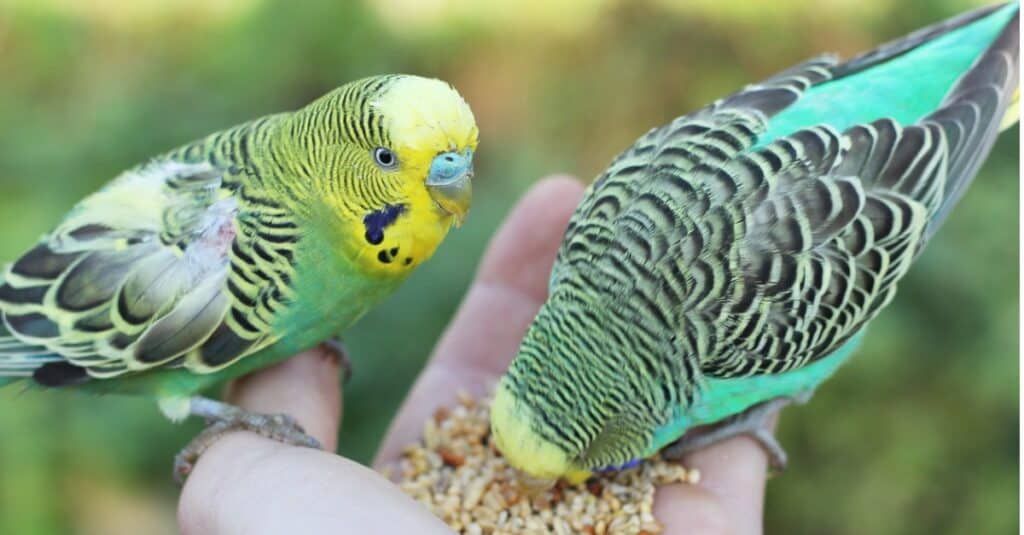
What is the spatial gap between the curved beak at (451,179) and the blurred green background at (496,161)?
5.05 feet

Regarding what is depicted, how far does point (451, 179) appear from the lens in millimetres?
2230

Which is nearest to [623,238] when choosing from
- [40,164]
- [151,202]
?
[151,202]

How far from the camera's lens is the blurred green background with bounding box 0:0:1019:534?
365cm

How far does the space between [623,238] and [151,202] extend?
1308mm

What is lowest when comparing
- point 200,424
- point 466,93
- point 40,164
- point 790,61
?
point 200,424

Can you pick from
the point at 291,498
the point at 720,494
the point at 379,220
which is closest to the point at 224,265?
the point at 379,220

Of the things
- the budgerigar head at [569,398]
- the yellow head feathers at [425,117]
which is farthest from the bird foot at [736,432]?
the yellow head feathers at [425,117]

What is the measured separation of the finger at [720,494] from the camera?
8.68ft

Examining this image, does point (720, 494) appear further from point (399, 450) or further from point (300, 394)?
point (300, 394)

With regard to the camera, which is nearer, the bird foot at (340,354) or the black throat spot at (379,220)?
the black throat spot at (379,220)

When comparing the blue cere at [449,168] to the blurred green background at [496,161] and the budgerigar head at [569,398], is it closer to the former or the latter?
the budgerigar head at [569,398]

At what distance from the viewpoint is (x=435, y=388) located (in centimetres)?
325

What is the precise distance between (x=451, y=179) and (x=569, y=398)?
64cm

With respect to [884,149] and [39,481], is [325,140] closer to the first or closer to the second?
[884,149]
